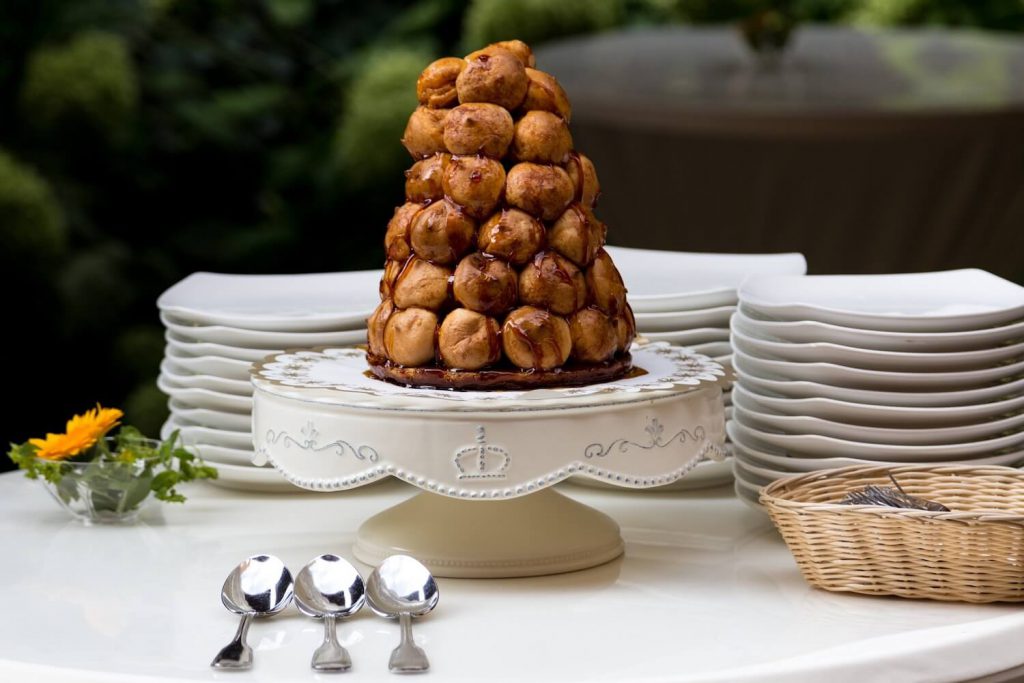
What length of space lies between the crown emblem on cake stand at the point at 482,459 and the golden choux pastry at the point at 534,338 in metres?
0.11

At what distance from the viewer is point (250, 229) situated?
415cm

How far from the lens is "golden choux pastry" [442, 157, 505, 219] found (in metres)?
1.54

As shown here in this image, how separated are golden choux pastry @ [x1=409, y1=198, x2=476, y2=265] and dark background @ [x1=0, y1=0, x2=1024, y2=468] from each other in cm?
221

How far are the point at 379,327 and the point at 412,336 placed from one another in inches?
2.7

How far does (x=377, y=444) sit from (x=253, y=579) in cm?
18

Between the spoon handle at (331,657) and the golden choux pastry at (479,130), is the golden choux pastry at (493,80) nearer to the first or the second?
the golden choux pastry at (479,130)

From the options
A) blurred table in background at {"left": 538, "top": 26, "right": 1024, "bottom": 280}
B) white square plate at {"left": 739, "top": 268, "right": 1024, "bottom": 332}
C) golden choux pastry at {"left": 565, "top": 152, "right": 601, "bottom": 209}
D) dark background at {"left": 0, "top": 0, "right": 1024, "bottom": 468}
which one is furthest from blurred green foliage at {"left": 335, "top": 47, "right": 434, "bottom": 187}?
golden choux pastry at {"left": 565, "top": 152, "right": 601, "bottom": 209}

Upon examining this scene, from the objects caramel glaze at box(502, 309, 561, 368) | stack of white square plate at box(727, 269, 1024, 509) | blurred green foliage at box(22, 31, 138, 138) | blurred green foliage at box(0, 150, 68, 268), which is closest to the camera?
caramel glaze at box(502, 309, 561, 368)

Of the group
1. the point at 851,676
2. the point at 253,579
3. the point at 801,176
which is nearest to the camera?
the point at 851,676

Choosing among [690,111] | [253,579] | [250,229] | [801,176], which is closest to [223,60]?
[250,229]

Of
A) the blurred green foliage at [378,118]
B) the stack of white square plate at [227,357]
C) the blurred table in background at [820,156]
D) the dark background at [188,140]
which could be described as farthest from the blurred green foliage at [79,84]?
the stack of white square plate at [227,357]

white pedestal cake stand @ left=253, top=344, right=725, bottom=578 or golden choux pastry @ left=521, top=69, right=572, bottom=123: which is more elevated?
golden choux pastry @ left=521, top=69, right=572, bottom=123

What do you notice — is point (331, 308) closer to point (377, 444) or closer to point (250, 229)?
point (377, 444)

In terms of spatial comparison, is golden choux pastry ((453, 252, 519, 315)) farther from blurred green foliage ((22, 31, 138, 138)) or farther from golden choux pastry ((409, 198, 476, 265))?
blurred green foliage ((22, 31, 138, 138))
